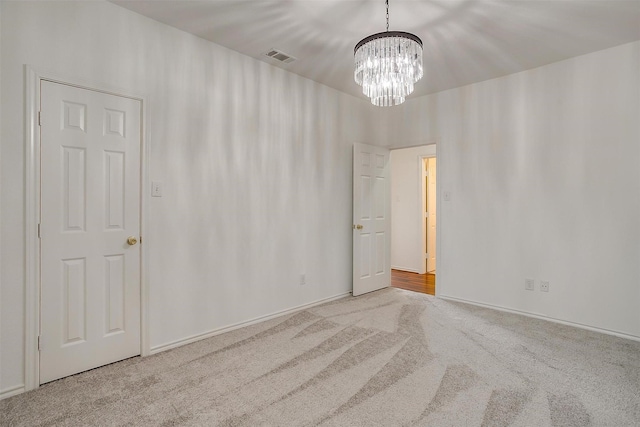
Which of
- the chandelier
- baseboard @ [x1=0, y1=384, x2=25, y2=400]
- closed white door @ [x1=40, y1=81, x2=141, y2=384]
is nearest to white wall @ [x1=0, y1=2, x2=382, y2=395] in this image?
baseboard @ [x1=0, y1=384, x2=25, y2=400]

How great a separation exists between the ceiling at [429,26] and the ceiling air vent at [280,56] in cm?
5

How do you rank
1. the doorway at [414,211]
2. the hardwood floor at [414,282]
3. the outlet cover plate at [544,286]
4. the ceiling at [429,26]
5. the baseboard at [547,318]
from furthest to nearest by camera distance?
the doorway at [414,211]
the hardwood floor at [414,282]
the outlet cover plate at [544,286]
the baseboard at [547,318]
the ceiling at [429,26]

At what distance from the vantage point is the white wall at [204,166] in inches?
85.6

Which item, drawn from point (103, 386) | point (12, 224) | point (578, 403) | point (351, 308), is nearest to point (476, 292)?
point (351, 308)

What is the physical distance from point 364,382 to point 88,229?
221cm

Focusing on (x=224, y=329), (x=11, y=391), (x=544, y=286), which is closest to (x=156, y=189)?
(x=224, y=329)

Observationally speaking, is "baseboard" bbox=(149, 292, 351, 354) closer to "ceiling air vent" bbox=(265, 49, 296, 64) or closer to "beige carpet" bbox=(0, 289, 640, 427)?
"beige carpet" bbox=(0, 289, 640, 427)

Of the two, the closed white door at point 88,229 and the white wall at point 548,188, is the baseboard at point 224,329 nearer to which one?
the closed white door at point 88,229

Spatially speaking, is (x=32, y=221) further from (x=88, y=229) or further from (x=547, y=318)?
(x=547, y=318)

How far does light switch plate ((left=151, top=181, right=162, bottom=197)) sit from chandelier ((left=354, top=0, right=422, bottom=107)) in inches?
70.3

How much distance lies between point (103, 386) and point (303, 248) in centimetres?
223

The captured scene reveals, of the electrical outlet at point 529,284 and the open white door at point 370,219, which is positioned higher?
the open white door at point 370,219

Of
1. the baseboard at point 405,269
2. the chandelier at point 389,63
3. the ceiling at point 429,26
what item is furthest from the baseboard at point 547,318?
the chandelier at point 389,63

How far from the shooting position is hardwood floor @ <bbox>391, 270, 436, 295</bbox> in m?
4.88
